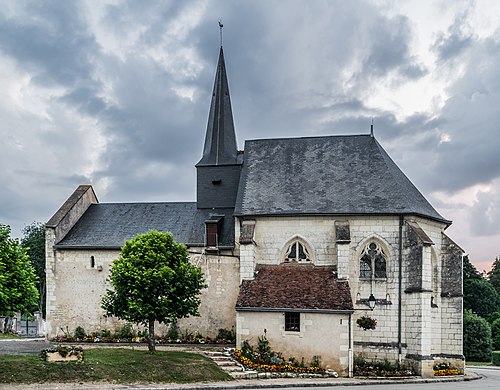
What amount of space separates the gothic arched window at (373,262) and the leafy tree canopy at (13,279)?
15215 mm

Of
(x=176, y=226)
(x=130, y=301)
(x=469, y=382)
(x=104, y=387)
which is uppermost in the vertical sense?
(x=176, y=226)

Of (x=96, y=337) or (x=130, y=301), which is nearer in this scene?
(x=130, y=301)

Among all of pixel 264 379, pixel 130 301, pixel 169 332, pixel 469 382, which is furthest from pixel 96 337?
pixel 469 382

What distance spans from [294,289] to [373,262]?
437cm

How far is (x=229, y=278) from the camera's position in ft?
94.7

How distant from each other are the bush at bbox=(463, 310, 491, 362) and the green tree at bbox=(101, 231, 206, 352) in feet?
88.7

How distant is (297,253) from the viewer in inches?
1064

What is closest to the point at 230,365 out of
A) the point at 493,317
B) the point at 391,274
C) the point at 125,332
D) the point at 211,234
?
the point at 211,234

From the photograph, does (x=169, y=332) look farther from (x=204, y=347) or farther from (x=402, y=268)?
(x=402, y=268)

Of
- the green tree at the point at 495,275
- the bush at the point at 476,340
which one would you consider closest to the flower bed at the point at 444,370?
the bush at the point at 476,340

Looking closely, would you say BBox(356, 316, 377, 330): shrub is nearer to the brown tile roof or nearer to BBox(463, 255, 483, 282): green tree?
the brown tile roof

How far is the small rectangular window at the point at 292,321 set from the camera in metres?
24.1

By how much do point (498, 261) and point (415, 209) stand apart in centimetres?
6729

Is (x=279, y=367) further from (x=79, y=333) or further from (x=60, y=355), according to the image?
(x=79, y=333)
